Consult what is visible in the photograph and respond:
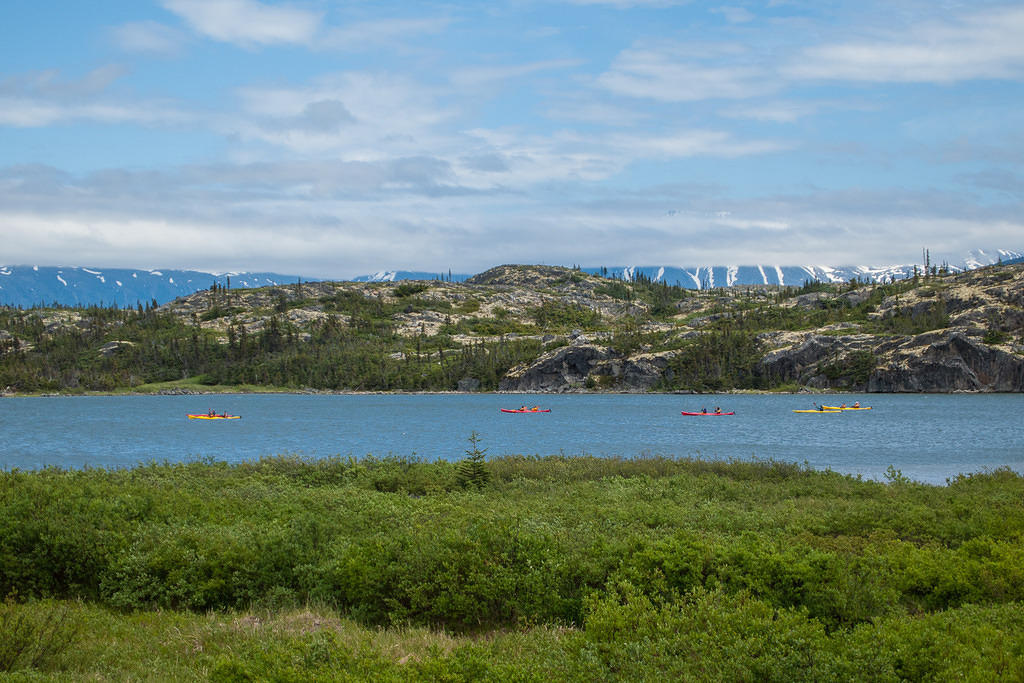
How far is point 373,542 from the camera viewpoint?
50.3 ft

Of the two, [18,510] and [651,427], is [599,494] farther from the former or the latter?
[651,427]

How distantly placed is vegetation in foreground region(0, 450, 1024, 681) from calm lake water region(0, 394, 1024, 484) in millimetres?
17910

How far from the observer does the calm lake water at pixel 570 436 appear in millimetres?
58938

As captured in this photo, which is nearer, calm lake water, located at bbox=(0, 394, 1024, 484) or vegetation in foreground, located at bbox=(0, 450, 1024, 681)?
vegetation in foreground, located at bbox=(0, 450, 1024, 681)

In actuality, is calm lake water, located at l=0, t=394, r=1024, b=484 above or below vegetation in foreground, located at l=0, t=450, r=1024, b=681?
below

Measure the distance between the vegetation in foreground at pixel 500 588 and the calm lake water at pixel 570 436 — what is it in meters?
17.9

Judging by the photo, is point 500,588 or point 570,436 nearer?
point 500,588

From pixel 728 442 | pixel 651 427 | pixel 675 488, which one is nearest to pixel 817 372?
pixel 651 427

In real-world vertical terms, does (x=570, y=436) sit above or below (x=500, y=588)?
below

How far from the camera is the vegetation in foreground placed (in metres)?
9.62

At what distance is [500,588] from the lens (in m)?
13.8

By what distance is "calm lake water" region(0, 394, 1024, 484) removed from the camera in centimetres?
5894

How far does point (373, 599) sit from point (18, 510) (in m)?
9.03

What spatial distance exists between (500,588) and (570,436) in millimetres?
67152
